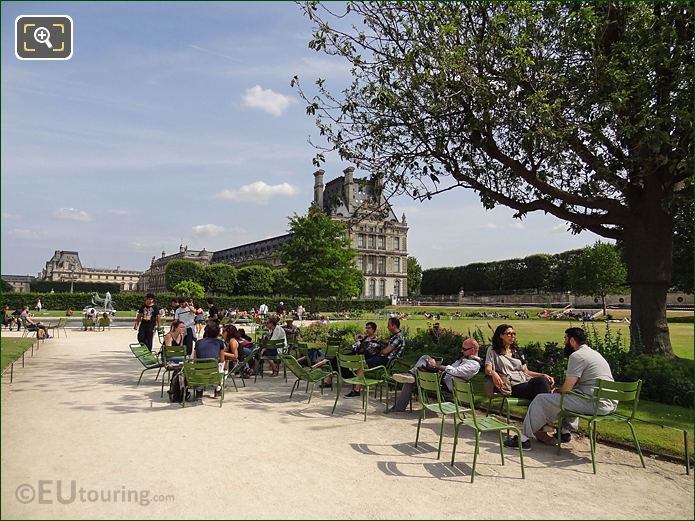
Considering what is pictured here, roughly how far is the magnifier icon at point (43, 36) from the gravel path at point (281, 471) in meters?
3.15

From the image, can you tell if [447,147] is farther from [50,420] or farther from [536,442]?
[50,420]

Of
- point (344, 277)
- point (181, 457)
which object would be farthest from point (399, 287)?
point (181, 457)

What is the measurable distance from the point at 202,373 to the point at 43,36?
4.79 metres

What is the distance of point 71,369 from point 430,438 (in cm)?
804

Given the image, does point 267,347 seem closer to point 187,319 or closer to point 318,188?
point 187,319

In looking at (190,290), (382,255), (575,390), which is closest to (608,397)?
(575,390)

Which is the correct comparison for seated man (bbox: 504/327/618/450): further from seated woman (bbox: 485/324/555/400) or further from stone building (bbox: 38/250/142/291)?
stone building (bbox: 38/250/142/291)

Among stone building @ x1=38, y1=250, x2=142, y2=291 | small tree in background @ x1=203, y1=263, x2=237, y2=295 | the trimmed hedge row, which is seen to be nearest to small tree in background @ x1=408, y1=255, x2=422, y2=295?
small tree in background @ x1=203, y1=263, x2=237, y2=295

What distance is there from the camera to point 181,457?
16.5 ft

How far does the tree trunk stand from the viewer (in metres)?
9.68

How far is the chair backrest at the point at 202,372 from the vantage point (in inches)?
289

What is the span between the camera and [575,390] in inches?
222

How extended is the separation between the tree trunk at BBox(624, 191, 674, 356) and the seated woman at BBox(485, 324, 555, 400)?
4276 millimetres

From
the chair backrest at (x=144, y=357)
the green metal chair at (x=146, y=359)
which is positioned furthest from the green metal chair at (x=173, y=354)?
the chair backrest at (x=144, y=357)
